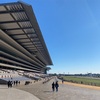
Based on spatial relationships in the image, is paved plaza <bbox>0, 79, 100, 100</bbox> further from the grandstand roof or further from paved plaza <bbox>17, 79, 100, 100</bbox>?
the grandstand roof

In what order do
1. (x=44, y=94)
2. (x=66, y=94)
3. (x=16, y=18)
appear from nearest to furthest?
(x=44, y=94)
(x=66, y=94)
(x=16, y=18)

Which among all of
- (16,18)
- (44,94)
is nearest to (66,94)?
(44,94)

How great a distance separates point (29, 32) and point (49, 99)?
30.4 meters

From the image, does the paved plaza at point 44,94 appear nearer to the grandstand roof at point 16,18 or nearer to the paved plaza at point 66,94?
the paved plaza at point 66,94

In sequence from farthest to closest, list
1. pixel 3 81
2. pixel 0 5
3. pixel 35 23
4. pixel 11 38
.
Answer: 1. pixel 11 38
2. pixel 35 23
3. pixel 3 81
4. pixel 0 5

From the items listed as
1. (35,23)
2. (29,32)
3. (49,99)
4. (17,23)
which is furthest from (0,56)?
(49,99)

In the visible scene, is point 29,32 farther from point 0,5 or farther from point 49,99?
point 49,99

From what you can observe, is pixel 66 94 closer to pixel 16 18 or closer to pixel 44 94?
pixel 44 94

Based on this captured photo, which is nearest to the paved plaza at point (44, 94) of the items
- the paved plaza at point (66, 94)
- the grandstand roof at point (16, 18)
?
the paved plaza at point (66, 94)

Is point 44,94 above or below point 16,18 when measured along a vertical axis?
below

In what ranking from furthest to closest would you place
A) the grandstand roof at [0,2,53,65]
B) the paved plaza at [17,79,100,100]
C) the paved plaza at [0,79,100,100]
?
the grandstand roof at [0,2,53,65] → the paved plaza at [17,79,100,100] → the paved plaza at [0,79,100,100]

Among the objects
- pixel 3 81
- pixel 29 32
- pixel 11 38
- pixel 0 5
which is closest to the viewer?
pixel 0 5

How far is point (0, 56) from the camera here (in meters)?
49.8

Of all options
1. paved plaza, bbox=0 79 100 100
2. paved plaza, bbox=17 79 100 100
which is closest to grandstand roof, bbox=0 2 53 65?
paved plaza, bbox=0 79 100 100
